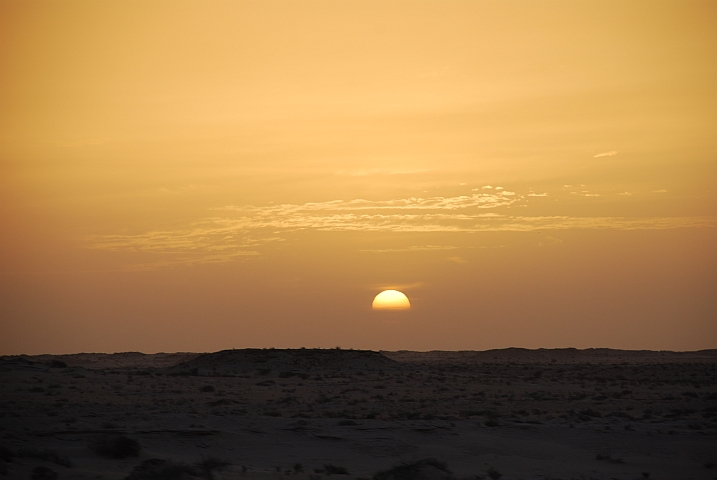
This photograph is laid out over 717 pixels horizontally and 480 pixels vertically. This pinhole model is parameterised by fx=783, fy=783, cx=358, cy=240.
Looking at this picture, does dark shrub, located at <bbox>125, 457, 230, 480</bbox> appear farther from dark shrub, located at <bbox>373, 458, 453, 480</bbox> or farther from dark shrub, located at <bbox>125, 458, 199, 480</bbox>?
dark shrub, located at <bbox>373, 458, 453, 480</bbox>

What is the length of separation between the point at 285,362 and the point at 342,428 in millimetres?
33613

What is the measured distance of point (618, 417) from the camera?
1186 inches

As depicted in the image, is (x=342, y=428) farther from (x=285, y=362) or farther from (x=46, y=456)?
(x=285, y=362)

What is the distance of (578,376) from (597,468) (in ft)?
109

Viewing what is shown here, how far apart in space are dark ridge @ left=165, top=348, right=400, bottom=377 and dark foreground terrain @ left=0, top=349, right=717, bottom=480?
9652 millimetres

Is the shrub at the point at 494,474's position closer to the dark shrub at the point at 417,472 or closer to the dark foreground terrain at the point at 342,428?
the dark foreground terrain at the point at 342,428

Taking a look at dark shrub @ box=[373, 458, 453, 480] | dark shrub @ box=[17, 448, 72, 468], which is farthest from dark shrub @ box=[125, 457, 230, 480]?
dark shrub @ box=[373, 458, 453, 480]

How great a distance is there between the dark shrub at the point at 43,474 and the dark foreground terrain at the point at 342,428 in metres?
0.05

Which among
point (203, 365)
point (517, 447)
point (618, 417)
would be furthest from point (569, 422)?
point (203, 365)

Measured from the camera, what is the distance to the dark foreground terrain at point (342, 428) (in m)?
19.3

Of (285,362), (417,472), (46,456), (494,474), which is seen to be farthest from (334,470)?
(285,362)

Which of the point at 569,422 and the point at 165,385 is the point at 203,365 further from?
the point at 569,422

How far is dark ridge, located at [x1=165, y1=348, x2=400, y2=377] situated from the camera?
5509cm

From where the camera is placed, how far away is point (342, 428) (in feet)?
82.5
